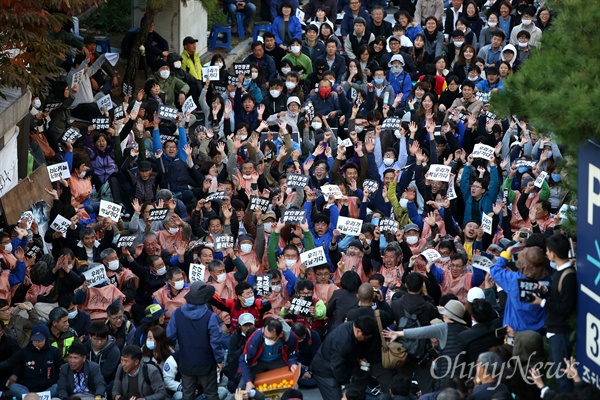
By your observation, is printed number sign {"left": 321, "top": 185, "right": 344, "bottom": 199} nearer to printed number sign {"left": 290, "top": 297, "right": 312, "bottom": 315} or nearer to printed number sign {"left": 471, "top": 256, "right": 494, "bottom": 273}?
printed number sign {"left": 290, "top": 297, "right": 312, "bottom": 315}

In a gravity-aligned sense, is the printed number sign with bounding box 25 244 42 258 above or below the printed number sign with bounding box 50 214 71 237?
below

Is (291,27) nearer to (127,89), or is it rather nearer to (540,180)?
(127,89)

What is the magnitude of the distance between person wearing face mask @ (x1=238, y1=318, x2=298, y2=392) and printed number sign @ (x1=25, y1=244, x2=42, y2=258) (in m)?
3.83

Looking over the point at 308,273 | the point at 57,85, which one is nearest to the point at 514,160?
the point at 308,273

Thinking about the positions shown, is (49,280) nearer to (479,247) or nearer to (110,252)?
(110,252)

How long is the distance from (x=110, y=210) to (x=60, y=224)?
0.64 meters

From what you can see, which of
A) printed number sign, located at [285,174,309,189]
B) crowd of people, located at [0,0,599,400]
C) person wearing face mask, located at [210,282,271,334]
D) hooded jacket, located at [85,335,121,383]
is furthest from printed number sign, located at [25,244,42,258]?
printed number sign, located at [285,174,309,189]

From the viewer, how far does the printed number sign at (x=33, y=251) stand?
1483 centimetres

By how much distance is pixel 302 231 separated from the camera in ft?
49.0

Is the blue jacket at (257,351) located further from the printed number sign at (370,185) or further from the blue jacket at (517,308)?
the printed number sign at (370,185)

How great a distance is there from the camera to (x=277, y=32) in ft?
73.6

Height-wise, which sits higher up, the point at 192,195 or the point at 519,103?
the point at 519,103

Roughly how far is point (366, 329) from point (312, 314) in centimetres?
182

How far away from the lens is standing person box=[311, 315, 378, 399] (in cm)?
1173
